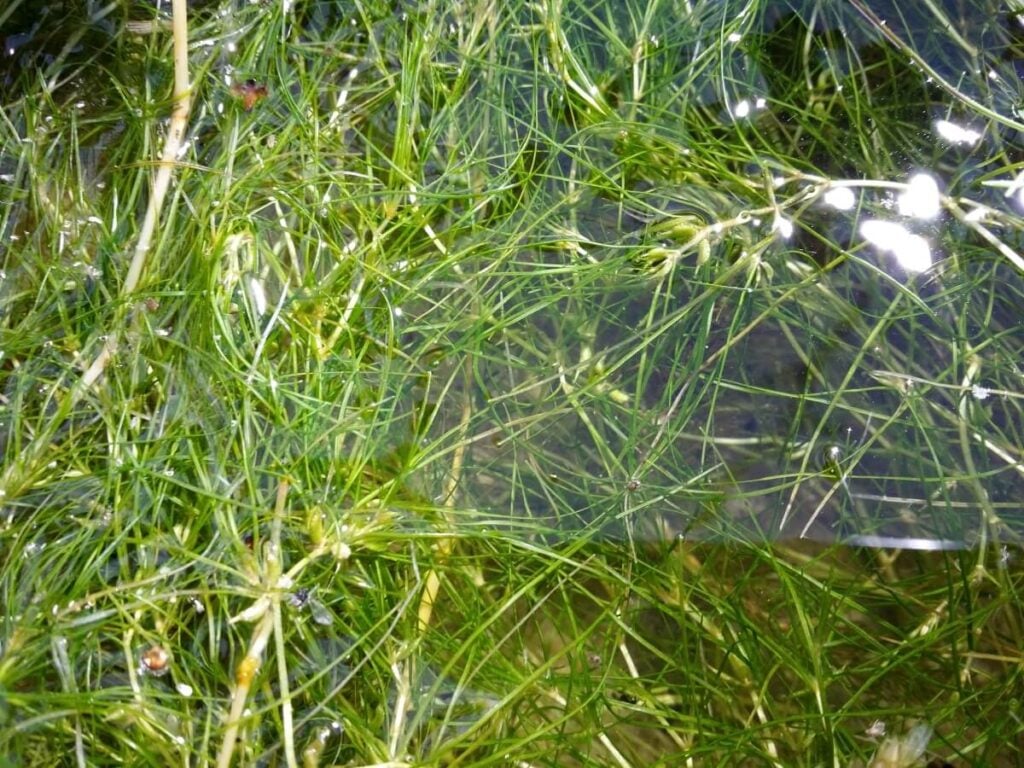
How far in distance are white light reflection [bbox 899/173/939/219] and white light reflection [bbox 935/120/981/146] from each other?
0.29 feet

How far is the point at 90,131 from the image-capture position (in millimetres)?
1605

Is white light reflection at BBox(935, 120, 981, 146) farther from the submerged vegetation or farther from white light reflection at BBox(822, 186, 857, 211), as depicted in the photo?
white light reflection at BBox(822, 186, 857, 211)

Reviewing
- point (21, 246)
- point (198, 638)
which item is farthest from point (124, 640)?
point (21, 246)

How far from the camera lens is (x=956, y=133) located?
155 centimetres

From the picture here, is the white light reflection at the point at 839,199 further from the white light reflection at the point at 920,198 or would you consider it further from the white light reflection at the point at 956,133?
the white light reflection at the point at 956,133

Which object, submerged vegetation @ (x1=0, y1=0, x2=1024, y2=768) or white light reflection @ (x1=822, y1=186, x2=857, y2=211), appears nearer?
submerged vegetation @ (x1=0, y1=0, x2=1024, y2=768)

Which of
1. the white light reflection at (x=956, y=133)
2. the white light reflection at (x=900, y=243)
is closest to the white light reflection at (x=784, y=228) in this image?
the white light reflection at (x=900, y=243)

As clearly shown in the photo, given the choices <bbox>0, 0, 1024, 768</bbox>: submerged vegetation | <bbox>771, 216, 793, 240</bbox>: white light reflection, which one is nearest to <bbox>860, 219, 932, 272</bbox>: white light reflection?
<bbox>0, 0, 1024, 768</bbox>: submerged vegetation

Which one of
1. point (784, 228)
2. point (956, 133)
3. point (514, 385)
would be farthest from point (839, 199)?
point (514, 385)

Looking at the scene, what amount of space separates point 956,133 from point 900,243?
0.23 metres

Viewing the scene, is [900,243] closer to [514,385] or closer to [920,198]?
[920,198]

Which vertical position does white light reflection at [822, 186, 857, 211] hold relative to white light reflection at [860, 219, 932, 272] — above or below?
above

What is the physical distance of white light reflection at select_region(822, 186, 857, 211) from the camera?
152 centimetres

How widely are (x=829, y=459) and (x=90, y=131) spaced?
1364 millimetres
